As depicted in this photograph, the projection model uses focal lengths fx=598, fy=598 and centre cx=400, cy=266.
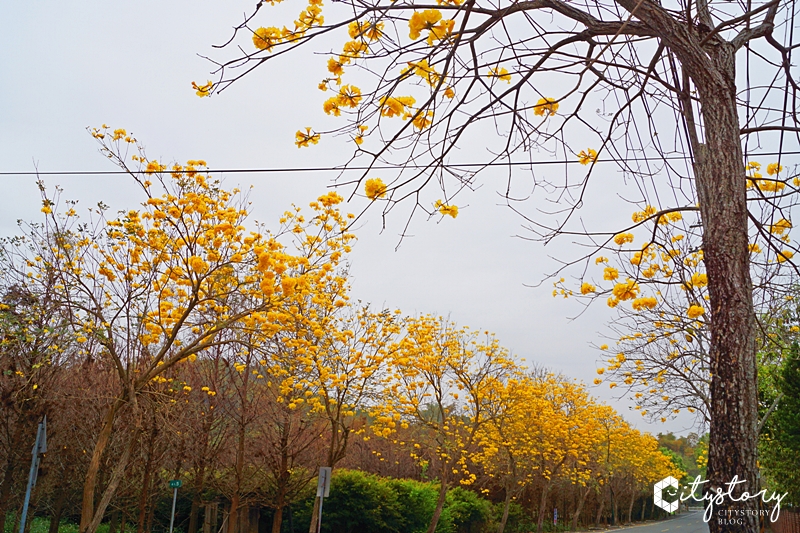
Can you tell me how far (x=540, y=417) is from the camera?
18812mm

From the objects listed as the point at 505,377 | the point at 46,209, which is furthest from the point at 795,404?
the point at 46,209

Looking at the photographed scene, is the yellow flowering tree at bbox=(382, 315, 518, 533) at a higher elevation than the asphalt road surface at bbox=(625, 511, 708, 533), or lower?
higher

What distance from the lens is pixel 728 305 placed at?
2332 mm

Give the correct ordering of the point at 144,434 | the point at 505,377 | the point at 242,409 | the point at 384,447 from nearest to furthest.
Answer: the point at 144,434 < the point at 242,409 < the point at 505,377 < the point at 384,447

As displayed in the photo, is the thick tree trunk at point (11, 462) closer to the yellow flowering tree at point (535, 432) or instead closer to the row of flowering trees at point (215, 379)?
the row of flowering trees at point (215, 379)

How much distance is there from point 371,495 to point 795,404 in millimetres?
9185

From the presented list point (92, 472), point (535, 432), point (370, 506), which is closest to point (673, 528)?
point (535, 432)

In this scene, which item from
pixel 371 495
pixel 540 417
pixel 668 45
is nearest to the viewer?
pixel 668 45

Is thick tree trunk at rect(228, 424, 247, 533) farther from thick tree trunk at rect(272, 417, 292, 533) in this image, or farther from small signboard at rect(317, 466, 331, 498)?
small signboard at rect(317, 466, 331, 498)

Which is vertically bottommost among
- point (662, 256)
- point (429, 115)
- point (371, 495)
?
point (371, 495)

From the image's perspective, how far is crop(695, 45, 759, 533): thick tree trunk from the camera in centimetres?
221

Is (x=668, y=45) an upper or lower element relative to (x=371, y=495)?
upper

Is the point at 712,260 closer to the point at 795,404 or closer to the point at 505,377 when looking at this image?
the point at 795,404

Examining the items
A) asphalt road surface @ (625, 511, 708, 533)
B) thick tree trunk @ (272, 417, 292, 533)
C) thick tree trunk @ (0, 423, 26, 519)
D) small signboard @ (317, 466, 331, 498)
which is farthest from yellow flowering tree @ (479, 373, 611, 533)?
thick tree trunk @ (0, 423, 26, 519)
